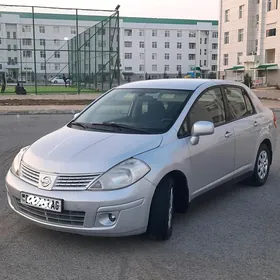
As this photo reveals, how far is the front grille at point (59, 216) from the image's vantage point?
11.7 ft

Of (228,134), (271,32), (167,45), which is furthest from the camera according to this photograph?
(167,45)

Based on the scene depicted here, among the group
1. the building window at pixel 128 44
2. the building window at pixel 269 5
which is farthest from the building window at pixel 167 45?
the building window at pixel 269 5

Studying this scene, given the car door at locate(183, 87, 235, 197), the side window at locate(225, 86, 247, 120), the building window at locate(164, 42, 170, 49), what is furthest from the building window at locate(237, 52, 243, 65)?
the car door at locate(183, 87, 235, 197)

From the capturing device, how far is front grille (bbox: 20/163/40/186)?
12.3ft

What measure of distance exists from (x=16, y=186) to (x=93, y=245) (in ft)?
3.04

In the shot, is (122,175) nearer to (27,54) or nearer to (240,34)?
(27,54)

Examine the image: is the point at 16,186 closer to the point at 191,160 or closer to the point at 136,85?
the point at 191,160

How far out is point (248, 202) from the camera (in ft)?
17.3

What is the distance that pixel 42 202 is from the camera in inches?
143

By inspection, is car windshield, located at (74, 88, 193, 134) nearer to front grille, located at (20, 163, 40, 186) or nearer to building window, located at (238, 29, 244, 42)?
front grille, located at (20, 163, 40, 186)

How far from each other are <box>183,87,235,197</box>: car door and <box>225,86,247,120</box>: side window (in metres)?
0.20

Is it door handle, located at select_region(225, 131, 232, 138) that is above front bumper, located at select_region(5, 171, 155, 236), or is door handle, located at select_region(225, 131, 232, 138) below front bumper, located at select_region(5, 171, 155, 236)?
above

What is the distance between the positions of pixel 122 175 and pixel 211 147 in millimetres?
1435

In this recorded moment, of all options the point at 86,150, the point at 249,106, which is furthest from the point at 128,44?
the point at 86,150
